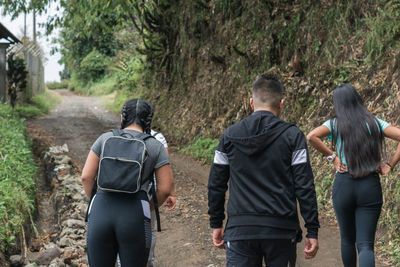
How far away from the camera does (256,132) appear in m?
2.74

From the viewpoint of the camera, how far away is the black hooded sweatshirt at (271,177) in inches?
105

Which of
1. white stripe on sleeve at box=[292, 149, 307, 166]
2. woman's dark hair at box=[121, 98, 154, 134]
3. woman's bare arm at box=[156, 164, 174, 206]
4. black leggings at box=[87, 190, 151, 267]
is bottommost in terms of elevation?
black leggings at box=[87, 190, 151, 267]

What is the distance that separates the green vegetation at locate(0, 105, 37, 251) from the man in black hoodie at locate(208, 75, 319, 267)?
388cm

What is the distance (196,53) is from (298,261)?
9.71 metres

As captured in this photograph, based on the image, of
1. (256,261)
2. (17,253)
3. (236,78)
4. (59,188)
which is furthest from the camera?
(236,78)

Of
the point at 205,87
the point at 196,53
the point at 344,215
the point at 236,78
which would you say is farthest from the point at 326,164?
the point at 196,53

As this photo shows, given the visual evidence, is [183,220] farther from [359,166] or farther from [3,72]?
[3,72]

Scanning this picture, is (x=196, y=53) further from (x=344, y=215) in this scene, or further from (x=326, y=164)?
(x=344, y=215)

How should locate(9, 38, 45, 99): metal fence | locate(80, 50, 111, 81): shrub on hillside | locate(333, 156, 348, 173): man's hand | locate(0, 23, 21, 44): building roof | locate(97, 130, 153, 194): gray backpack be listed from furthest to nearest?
locate(80, 50, 111, 81): shrub on hillside < locate(9, 38, 45, 99): metal fence < locate(0, 23, 21, 44): building roof < locate(333, 156, 348, 173): man's hand < locate(97, 130, 153, 194): gray backpack

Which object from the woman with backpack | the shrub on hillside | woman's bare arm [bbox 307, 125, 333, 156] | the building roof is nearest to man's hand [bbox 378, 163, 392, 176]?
woman's bare arm [bbox 307, 125, 333, 156]

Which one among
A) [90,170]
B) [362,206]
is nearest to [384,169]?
[362,206]

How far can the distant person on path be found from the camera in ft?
11.9

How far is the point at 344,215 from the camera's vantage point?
12.4 feet

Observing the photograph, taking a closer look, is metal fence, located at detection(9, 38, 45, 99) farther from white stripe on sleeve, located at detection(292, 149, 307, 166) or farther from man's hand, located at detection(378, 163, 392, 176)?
white stripe on sleeve, located at detection(292, 149, 307, 166)
